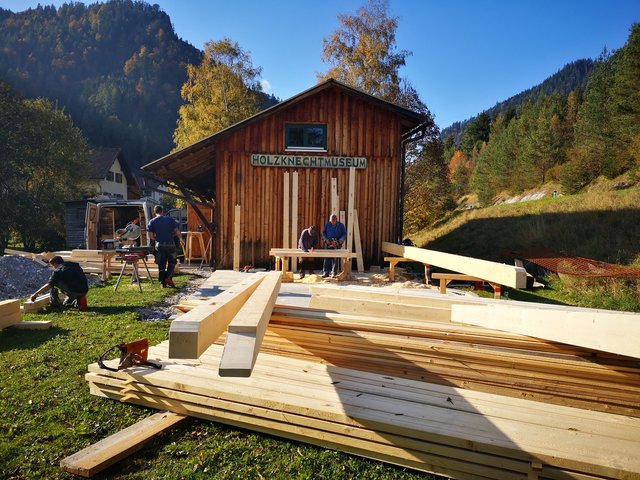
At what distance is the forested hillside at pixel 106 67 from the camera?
7150cm

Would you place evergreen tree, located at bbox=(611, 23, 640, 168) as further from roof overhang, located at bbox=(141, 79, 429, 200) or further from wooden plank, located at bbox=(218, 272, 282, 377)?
wooden plank, located at bbox=(218, 272, 282, 377)

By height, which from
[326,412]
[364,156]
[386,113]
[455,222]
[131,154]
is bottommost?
[326,412]

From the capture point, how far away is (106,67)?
99500mm

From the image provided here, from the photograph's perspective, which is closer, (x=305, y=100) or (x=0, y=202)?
(x=305, y=100)

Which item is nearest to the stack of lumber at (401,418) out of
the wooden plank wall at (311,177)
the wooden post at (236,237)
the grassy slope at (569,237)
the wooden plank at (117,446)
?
the wooden plank at (117,446)

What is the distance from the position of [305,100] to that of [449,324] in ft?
34.2

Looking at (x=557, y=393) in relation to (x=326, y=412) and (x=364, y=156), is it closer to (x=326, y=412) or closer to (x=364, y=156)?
(x=326, y=412)

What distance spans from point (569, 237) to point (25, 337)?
15.8 m

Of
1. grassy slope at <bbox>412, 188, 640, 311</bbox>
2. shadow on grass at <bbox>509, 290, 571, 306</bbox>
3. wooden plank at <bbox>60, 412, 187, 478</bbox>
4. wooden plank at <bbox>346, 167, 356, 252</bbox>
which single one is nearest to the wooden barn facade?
wooden plank at <bbox>346, 167, 356, 252</bbox>

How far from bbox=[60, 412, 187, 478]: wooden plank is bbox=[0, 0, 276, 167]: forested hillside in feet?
216

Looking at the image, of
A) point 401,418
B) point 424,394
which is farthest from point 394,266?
point 401,418

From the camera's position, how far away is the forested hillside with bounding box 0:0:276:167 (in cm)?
7150

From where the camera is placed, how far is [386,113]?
12680mm

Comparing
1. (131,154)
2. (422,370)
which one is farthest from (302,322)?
(131,154)
